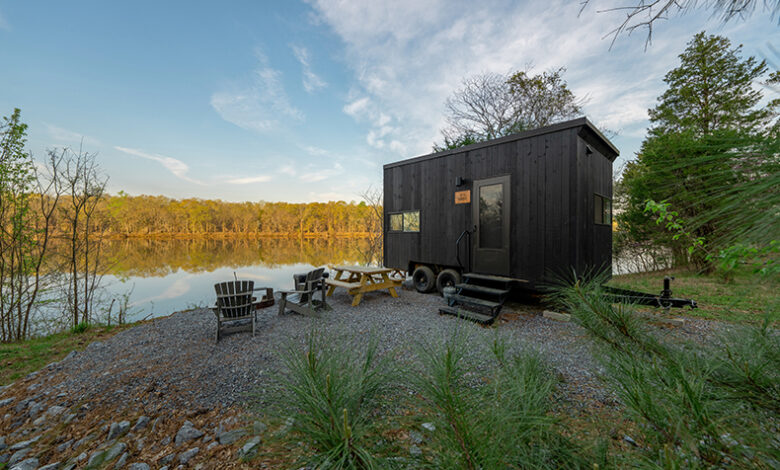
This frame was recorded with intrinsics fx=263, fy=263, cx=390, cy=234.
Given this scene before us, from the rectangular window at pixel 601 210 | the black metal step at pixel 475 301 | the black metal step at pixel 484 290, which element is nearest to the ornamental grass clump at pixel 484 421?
the black metal step at pixel 475 301

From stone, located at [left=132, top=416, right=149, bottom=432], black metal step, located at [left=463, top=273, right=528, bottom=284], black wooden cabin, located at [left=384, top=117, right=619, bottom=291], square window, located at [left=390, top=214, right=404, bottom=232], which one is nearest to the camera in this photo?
stone, located at [left=132, top=416, right=149, bottom=432]

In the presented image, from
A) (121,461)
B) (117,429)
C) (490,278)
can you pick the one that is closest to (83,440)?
(117,429)

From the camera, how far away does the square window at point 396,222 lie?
7152mm

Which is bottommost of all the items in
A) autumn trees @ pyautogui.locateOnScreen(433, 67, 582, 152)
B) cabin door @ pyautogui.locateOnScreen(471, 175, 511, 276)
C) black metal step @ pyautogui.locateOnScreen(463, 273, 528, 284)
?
black metal step @ pyautogui.locateOnScreen(463, 273, 528, 284)

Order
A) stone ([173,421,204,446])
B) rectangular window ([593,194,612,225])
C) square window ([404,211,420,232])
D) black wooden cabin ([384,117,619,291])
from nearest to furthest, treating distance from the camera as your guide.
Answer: stone ([173,421,204,446]), black wooden cabin ([384,117,619,291]), rectangular window ([593,194,612,225]), square window ([404,211,420,232])

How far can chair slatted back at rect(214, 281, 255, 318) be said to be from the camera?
161 inches

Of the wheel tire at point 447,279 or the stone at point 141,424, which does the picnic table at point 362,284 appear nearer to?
the wheel tire at point 447,279

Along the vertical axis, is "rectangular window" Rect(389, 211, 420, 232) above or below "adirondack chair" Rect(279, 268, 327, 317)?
above

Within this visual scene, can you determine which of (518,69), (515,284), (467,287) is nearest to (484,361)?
(467,287)

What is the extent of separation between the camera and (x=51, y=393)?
2730 mm

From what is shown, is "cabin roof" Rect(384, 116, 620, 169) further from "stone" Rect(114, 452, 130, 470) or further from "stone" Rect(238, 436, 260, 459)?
"stone" Rect(114, 452, 130, 470)

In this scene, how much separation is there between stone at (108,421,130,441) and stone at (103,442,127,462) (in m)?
0.13

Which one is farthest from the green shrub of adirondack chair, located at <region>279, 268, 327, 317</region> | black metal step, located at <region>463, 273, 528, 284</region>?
black metal step, located at <region>463, 273, 528, 284</region>

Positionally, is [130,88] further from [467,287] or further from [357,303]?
[467,287]
